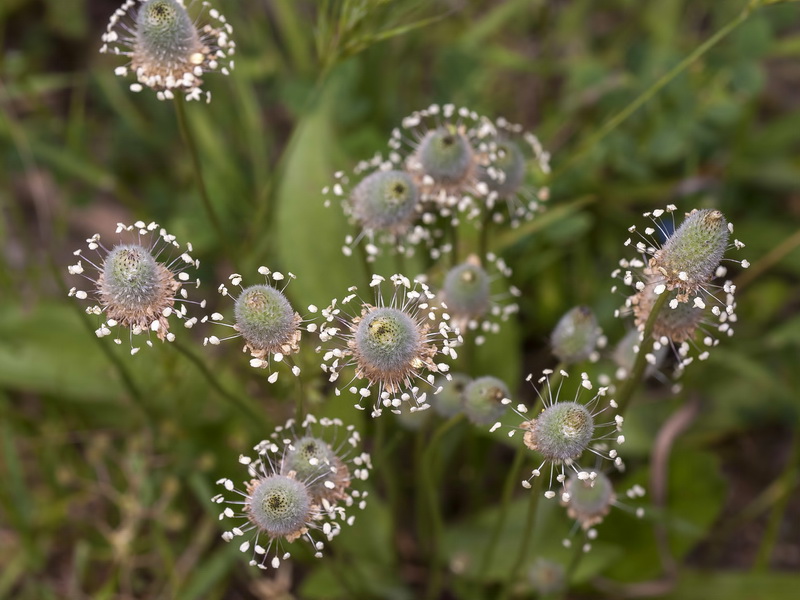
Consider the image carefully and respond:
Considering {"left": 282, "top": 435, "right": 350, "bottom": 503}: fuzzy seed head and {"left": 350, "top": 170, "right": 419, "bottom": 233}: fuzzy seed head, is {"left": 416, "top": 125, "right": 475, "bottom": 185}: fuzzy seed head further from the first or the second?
{"left": 282, "top": 435, "right": 350, "bottom": 503}: fuzzy seed head

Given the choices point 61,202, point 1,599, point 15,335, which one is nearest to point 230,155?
point 61,202

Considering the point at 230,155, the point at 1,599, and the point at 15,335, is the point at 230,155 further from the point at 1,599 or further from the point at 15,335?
the point at 1,599

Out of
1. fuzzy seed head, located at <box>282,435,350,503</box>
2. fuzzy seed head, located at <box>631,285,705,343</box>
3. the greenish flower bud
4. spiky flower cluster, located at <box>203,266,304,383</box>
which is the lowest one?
fuzzy seed head, located at <box>282,435,350,503</box>

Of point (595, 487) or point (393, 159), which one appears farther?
point (393, 159)

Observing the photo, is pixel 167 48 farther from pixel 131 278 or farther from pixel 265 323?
pixel 265 323

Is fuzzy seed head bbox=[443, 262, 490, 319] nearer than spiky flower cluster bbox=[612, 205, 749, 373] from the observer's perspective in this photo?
No

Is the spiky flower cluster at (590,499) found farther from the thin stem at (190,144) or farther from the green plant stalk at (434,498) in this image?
the thin stem at (190,144)

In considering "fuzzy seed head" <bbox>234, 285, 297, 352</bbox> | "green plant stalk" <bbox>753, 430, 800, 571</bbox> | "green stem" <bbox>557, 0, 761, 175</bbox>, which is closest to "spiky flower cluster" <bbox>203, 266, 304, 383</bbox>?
"fuzzy seed head" <bbox>234, 285, 297, 352</bbox>
